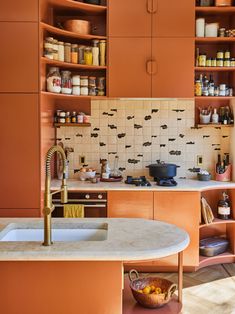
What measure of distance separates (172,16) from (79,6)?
909 mm

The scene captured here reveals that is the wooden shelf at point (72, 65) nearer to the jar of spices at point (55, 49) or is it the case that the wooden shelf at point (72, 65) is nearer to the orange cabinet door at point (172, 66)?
the jar of spices at point (55, 49)

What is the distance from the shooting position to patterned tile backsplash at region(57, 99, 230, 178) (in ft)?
14.7

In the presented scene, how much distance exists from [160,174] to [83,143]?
916 millimetres

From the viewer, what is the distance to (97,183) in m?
4.15

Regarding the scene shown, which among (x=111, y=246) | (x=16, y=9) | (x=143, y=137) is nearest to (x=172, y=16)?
(x=143, y=137)

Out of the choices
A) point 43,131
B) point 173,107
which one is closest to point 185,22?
point 173,107

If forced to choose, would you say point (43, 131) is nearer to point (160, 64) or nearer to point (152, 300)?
point (160, 64)

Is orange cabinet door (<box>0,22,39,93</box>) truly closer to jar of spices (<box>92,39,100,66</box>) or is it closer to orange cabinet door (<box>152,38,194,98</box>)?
jar of spices (<box>92,39,100,66</box>)

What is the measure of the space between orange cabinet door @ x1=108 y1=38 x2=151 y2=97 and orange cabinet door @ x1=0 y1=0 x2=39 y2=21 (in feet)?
2.85

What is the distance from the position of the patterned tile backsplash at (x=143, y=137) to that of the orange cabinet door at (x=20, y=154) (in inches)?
32.9

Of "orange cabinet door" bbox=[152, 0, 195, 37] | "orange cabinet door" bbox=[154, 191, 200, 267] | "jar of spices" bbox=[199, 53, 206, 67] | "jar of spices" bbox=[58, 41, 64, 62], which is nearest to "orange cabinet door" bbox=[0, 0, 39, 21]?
"jar of spices" bbox=[58, 41, 64, 62]

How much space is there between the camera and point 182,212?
3973 millimetres

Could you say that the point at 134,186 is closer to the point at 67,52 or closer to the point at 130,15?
the point at 67,52

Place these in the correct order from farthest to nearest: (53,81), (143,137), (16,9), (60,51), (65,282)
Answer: (143,137) → (60,51) → (53,81) → (16,9) → (65,282)
